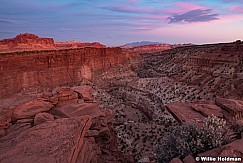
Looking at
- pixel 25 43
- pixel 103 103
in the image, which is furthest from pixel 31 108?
pixel 25 43

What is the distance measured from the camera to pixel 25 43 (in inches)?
3287

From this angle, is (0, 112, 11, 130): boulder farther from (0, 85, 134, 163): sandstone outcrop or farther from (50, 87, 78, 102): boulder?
(50, 87, 78, 102): boulder

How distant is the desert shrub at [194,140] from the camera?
22.3 feet

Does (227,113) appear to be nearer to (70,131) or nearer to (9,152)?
(70,131)

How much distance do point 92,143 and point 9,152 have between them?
3.61 m

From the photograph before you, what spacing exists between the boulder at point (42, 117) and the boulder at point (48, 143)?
2.73ft

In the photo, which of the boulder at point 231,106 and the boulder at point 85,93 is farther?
the boulder at point 85,93

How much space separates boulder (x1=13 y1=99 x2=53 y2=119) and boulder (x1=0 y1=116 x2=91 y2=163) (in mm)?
1360

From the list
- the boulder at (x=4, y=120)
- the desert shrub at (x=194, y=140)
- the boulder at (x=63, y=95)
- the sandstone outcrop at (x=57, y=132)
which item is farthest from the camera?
the boulder at (x=63, y=95)

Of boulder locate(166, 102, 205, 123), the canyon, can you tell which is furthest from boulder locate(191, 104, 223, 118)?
boulder locate(166, 102, 205, 123)

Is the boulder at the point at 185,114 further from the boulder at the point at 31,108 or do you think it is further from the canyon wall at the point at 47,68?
the canyon wall at the point at 47,68

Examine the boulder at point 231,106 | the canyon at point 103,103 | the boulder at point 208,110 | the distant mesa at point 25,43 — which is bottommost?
the canyon at point 103,103

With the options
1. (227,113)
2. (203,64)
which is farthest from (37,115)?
(203,64)

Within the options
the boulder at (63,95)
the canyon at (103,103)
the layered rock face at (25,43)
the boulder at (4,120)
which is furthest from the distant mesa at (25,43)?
the boulder at (4,120)
